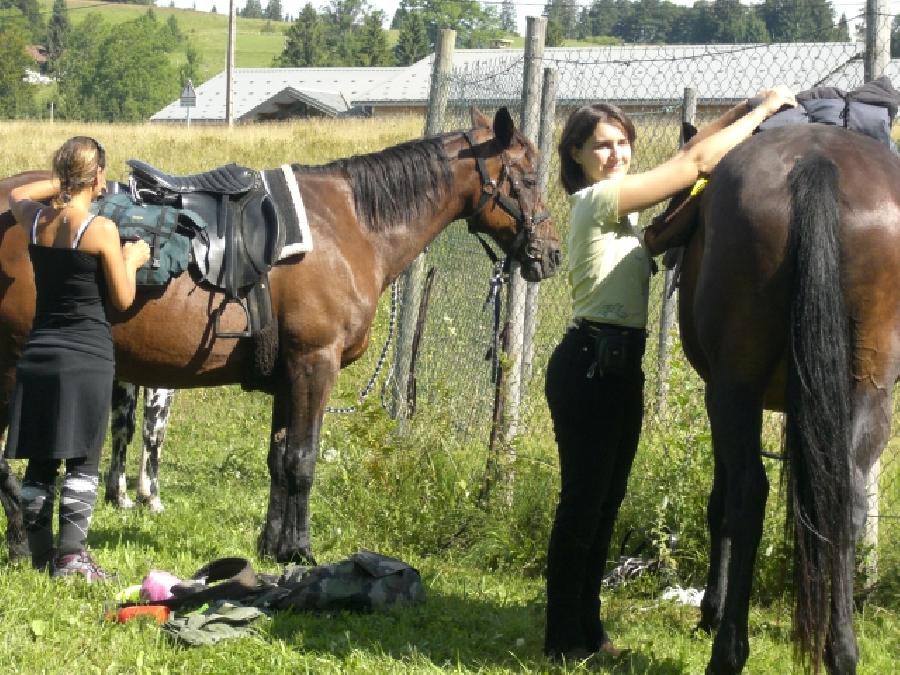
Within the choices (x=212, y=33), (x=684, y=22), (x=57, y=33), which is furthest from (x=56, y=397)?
(x=212, y=33)

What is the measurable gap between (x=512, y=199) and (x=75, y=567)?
292 cm

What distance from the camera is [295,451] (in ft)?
18.7

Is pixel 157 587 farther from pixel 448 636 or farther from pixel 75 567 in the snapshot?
pixel 448 636

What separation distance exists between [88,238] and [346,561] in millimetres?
1744

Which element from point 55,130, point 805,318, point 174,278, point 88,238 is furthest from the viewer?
point 55,130

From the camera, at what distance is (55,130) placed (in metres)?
28.0

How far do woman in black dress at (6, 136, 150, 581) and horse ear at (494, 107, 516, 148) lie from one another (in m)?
2.11

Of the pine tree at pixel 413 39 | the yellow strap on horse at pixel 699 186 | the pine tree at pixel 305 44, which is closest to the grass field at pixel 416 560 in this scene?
the yellow strap on horse at pixel 699 186

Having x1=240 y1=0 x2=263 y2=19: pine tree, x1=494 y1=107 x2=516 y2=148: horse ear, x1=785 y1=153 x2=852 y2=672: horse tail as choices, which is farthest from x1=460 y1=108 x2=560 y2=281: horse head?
x1=240 y1=0 x2=263 y2=19: pine tree

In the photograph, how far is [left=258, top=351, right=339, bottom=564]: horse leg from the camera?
5617mm

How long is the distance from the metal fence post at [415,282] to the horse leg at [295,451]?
1.38 metres

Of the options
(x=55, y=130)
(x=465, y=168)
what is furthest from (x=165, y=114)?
(x=465, y=168)

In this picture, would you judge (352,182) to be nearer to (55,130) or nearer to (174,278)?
(174,278)

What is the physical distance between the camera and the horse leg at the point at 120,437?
22.5 ft
